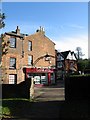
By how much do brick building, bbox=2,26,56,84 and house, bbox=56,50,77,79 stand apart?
41.8 feet

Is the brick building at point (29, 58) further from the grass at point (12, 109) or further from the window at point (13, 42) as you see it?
the grass at point (12, 109)

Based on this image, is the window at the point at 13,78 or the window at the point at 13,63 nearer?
the window at the point at 13,78

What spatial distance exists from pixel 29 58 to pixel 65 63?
21.4m

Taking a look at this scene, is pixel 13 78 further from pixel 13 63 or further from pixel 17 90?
pixel 17 90

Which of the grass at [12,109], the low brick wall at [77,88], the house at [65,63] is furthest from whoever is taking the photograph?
the house at [65,63]

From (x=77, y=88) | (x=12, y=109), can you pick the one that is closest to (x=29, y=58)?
(x=77, y=88)

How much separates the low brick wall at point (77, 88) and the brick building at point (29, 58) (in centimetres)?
1917

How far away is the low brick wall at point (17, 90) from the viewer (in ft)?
79.5

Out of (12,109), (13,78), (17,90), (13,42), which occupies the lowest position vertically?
(12,109)

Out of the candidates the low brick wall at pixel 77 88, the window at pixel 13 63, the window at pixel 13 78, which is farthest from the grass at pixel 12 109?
the window at pixel 13 63

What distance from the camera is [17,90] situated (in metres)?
24.8

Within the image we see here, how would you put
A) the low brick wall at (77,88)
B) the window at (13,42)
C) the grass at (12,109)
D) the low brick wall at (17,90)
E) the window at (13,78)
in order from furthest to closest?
the window at (13,42), the window at (13,78), the low brick wall at (17,90), the low brick wall at (77,88), the grass at (12,109)

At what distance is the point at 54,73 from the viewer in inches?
1989

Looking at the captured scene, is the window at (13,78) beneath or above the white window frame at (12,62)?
beneath
